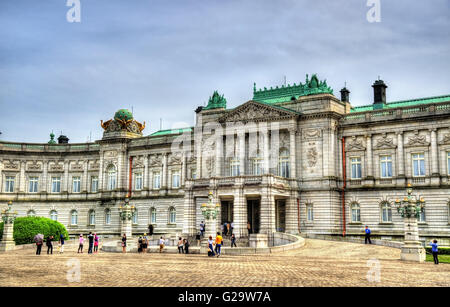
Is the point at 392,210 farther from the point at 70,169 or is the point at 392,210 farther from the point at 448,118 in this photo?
the point at 70,169

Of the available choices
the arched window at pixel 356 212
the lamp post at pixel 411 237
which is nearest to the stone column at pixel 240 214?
the arched window at pixel 356 212

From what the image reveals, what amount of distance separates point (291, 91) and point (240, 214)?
1705 cm

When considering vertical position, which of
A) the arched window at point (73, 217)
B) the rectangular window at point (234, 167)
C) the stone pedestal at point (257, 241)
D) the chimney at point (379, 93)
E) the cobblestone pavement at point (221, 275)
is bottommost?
the cobblestone pavement at point (221, 275)

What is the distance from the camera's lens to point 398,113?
5550cm

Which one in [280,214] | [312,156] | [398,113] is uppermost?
[398,113]

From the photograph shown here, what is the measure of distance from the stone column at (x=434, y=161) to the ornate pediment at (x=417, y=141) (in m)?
0.72

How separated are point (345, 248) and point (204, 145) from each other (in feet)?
81.3

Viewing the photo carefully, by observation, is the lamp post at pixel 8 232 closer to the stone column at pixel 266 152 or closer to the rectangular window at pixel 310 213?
the stone column at pixel 266 152

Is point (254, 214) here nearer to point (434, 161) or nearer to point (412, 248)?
point (434, 161)

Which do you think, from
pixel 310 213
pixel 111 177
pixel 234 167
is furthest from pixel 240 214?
pixel 111 177

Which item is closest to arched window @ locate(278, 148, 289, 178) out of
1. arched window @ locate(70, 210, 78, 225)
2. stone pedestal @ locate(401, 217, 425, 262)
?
stone pedestal @ locate(401, 217, 425, 262)

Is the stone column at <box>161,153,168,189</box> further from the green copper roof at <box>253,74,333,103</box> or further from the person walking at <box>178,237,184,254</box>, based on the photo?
the person walking at <box>178,237,184,254</box>

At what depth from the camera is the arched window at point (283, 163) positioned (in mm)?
59844
